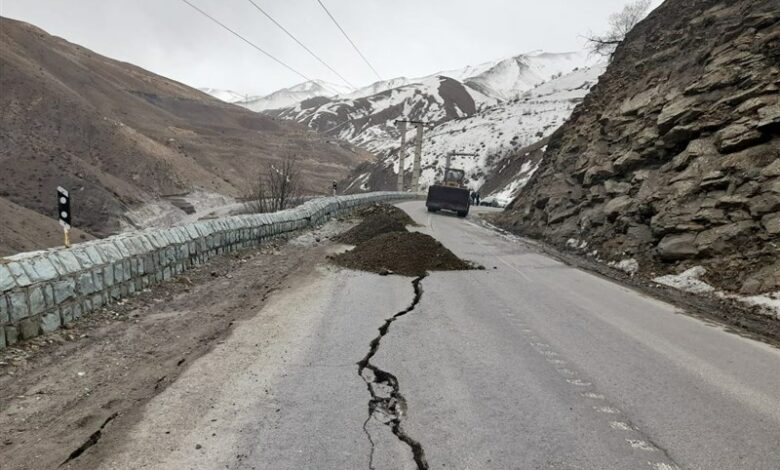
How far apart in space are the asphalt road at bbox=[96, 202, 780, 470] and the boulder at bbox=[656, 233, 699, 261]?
3280 mm

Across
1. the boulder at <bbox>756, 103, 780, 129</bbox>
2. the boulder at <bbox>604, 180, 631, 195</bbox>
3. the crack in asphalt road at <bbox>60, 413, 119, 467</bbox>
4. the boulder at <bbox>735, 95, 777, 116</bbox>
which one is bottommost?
the crack in asphalt road at <bbox>60, 413, 119, 467</bbox>

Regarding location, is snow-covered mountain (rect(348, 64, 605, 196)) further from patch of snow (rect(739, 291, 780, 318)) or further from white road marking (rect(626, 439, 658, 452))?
white road marking (rect(626, 439, 658, 452))

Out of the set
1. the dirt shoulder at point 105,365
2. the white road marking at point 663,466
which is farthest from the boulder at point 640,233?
the white road marking at point 663,466

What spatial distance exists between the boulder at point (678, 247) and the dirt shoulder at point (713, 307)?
0.65 metres

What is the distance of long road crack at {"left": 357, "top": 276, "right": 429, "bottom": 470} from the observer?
359 cm

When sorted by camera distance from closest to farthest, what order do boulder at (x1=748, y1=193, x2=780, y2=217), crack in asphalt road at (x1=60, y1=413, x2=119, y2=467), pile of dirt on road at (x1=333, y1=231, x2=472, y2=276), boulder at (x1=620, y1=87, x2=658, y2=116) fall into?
crack in asphalt road at (x1=60, y1=413, x2=119, y2=467)
boulder at (x1=748, y1=193, x2=780, y2=217)
pile of dirt on road at (x1=333, y1=231, x2=472, y2=276)
boulder at (x1=620, y1=87, x2=658, y2=116)

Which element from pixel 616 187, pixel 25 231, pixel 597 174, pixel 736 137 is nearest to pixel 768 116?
pixel 736 137

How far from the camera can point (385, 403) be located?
4320 mm

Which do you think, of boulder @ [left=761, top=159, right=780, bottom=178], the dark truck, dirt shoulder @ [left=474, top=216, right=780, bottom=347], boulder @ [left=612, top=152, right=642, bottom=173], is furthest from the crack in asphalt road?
the dark truck

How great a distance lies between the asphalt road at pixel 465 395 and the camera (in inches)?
138

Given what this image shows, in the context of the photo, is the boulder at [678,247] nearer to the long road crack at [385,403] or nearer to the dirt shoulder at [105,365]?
the long road crack at [385,403]

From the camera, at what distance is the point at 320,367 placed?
507 cm

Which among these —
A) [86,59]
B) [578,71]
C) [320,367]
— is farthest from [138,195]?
[578,71]

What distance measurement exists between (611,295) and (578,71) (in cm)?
10331
